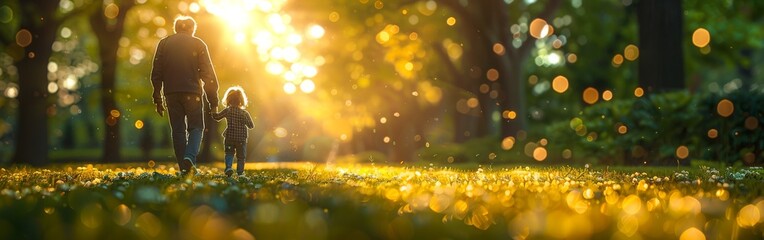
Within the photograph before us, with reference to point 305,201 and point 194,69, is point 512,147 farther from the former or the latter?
point 305,201

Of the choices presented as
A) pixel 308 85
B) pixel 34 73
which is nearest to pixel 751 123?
pixel 34 73

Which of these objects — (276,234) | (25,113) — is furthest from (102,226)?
(25,113)

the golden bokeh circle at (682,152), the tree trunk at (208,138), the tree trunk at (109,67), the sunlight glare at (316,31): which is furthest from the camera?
the sunlight glare at (316,31)

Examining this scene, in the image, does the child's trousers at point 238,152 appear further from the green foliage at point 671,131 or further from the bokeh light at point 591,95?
the bokeh light at point 591,95

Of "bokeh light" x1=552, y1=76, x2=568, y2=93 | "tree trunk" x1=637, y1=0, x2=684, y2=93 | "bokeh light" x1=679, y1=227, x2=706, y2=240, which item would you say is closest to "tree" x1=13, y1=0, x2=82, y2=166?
"tree trunk" x1=637, y1=0, x2=684, y2=93

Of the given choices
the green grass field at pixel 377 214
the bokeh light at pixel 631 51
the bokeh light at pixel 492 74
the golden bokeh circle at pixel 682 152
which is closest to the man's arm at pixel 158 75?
the green grass field at pixel 377 214
